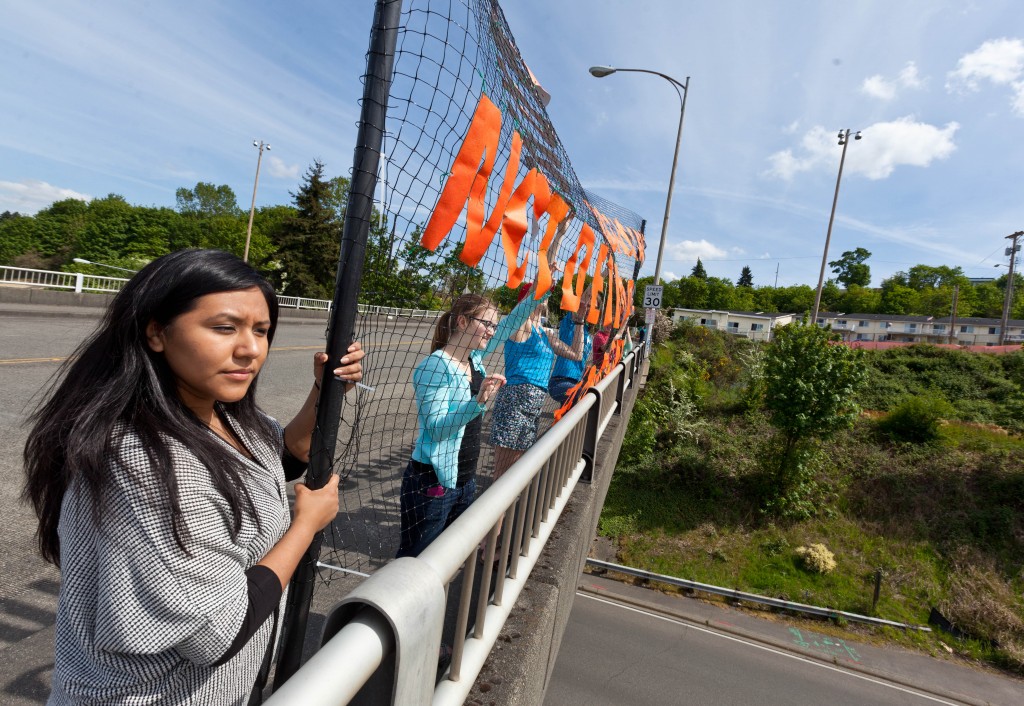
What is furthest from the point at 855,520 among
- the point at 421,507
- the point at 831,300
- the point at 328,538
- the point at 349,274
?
the point at 831,300

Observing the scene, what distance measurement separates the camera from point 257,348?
1209 mm

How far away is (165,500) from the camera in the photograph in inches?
35.7

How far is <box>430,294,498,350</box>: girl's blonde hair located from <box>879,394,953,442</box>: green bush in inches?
632

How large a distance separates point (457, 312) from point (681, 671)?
6777 mm

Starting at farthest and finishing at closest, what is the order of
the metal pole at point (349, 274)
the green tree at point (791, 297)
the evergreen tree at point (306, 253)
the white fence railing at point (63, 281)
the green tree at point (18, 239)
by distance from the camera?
1. the green tree at point (791, 297)
2. the green tree at point (18, 239)
3. the evergreen tree at point (306, 253)
4. the white fence railing at point (63, 281)
5. the metal pole at point (349, 274)

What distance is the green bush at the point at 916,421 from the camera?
14664 mm

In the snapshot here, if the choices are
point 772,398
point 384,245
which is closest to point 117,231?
point 772,398

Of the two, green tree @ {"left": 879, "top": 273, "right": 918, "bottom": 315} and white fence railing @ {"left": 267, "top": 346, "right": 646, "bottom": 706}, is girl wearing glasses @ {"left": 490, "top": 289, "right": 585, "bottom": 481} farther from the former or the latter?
green tree @ {"left": 879, "top": 273, "right": 918, "bottom": 315}

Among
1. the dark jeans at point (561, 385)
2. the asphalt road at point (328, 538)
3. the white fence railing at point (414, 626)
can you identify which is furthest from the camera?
the dark jeans at point (561, 385)

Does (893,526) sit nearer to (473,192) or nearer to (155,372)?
(473,192)

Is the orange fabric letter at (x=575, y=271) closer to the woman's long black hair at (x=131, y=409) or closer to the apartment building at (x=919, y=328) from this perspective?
the woman's long black hair at (x=131, y=409)

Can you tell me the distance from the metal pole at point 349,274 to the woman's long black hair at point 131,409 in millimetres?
336

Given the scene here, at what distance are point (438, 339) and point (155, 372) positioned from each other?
61.8 inches

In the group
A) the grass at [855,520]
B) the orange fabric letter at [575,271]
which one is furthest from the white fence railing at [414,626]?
the grass at [855,520]
